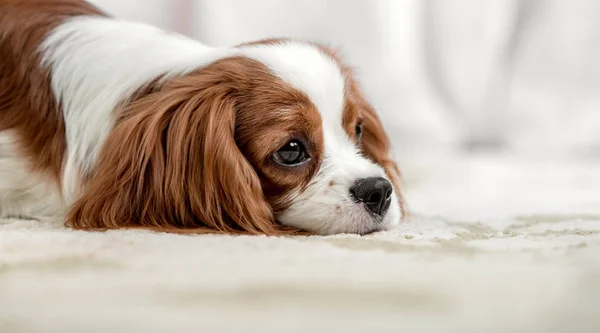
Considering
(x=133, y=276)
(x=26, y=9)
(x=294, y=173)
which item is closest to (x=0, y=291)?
(x=133, y=276)

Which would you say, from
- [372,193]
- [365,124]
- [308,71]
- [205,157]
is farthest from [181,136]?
[365,124]

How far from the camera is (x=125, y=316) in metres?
1.01

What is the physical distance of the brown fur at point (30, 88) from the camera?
6.29 ft

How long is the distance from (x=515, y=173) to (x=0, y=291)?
231cm

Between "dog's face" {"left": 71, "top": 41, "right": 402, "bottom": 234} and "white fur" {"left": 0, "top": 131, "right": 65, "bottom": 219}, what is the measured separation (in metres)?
0.22

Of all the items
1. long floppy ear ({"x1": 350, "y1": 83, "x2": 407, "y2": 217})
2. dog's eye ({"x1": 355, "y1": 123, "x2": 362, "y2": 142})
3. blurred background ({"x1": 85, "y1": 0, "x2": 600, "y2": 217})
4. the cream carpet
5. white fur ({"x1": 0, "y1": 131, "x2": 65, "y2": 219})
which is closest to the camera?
the cream carpet

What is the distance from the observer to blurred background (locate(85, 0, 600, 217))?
362cm

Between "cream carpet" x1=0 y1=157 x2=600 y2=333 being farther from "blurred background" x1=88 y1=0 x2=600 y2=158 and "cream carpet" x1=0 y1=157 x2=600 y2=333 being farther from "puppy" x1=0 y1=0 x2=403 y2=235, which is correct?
"blurred background" x1=88 y1=0 x2=600 y2=158

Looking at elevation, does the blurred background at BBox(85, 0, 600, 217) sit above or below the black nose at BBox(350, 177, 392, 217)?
below

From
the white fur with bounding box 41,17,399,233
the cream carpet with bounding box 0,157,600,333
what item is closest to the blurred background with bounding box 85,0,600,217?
the white fur with bounding box 41,17,399,233

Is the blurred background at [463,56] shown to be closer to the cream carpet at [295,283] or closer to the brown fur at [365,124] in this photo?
the brown fur at [365,124]

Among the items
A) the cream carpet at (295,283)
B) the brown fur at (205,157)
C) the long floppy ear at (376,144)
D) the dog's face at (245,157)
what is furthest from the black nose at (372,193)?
the long floppy ear at (376,144)

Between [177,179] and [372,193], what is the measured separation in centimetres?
42

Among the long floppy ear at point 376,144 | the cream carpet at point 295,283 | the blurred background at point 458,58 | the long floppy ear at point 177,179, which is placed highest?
the cream carpet at point 295,283
